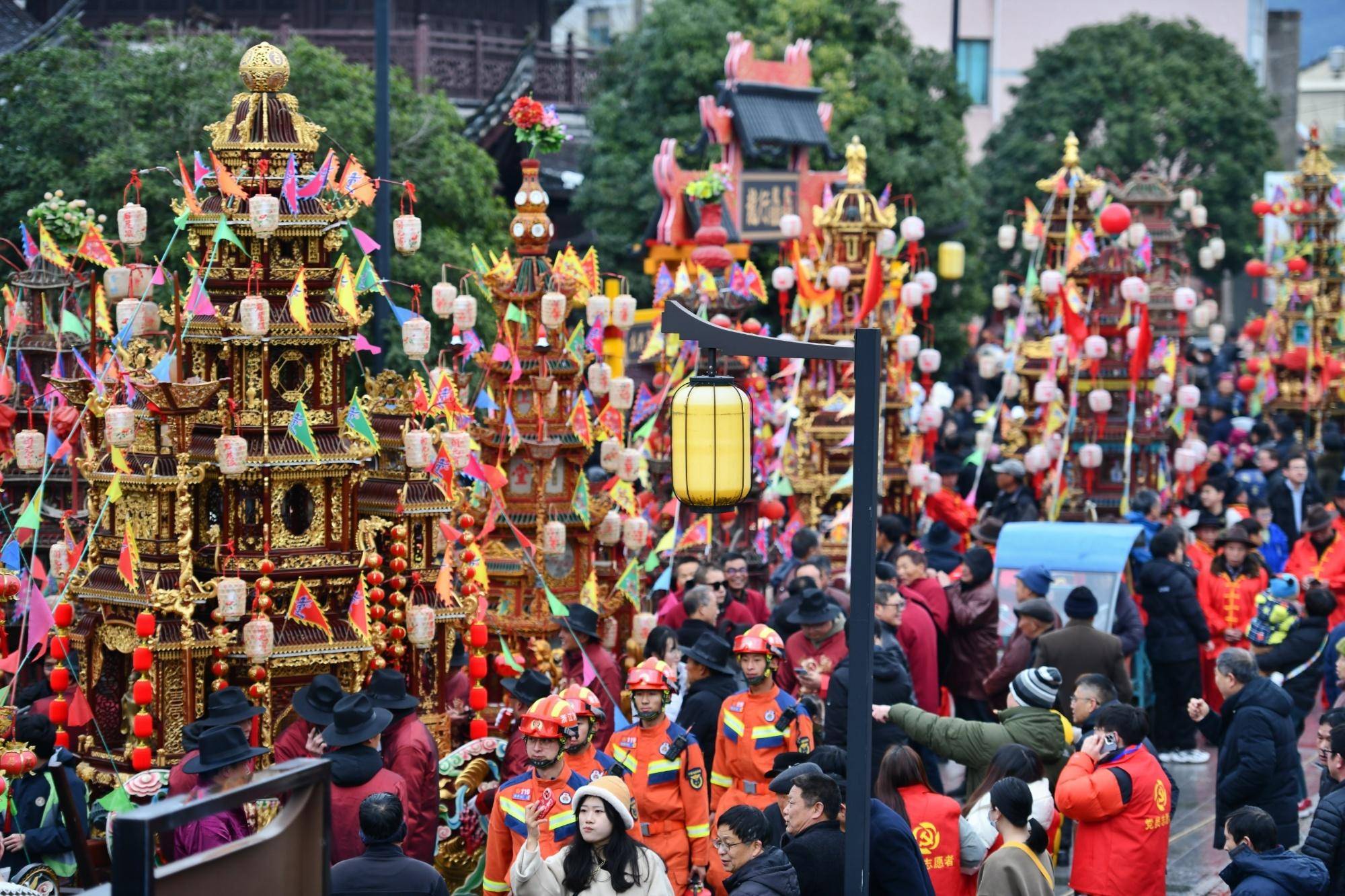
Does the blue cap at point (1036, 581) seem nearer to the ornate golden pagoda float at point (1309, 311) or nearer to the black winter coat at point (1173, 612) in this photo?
the black winter coat at point (1173, 612)

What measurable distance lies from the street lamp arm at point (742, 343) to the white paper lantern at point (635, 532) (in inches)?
229

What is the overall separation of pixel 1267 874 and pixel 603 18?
37.8 metres

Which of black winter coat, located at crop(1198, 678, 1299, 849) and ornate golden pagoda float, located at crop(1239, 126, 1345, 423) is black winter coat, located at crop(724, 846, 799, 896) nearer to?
black winter coat, located at crop(1198, 678, 1299, 849)

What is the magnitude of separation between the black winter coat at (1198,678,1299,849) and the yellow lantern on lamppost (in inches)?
158

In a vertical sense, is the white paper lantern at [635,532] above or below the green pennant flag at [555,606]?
above

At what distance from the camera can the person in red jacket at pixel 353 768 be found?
8680mm

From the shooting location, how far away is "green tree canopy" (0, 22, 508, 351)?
17.7 metres

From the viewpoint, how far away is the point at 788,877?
7.25 meters

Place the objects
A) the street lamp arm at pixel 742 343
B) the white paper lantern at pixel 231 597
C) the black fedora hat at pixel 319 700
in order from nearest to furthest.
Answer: the street lamp arm at pixel 742 343
the black fedora hat at pixel 319 700
the white paper lantern at pixel 231 597

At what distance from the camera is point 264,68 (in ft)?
34.0

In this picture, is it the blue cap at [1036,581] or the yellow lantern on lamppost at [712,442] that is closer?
the yellow lantern on lamppost at [712,442]

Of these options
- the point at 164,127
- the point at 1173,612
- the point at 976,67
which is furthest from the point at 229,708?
the point at 976,67

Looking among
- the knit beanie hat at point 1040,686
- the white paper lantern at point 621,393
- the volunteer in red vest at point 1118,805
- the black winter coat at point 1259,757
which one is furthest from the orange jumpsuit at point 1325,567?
the volunteer in red vest at point 1118,805

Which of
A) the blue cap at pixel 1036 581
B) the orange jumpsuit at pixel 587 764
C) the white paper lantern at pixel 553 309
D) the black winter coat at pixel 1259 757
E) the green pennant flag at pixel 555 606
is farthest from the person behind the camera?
the white paper lantern at pixel 553 309
